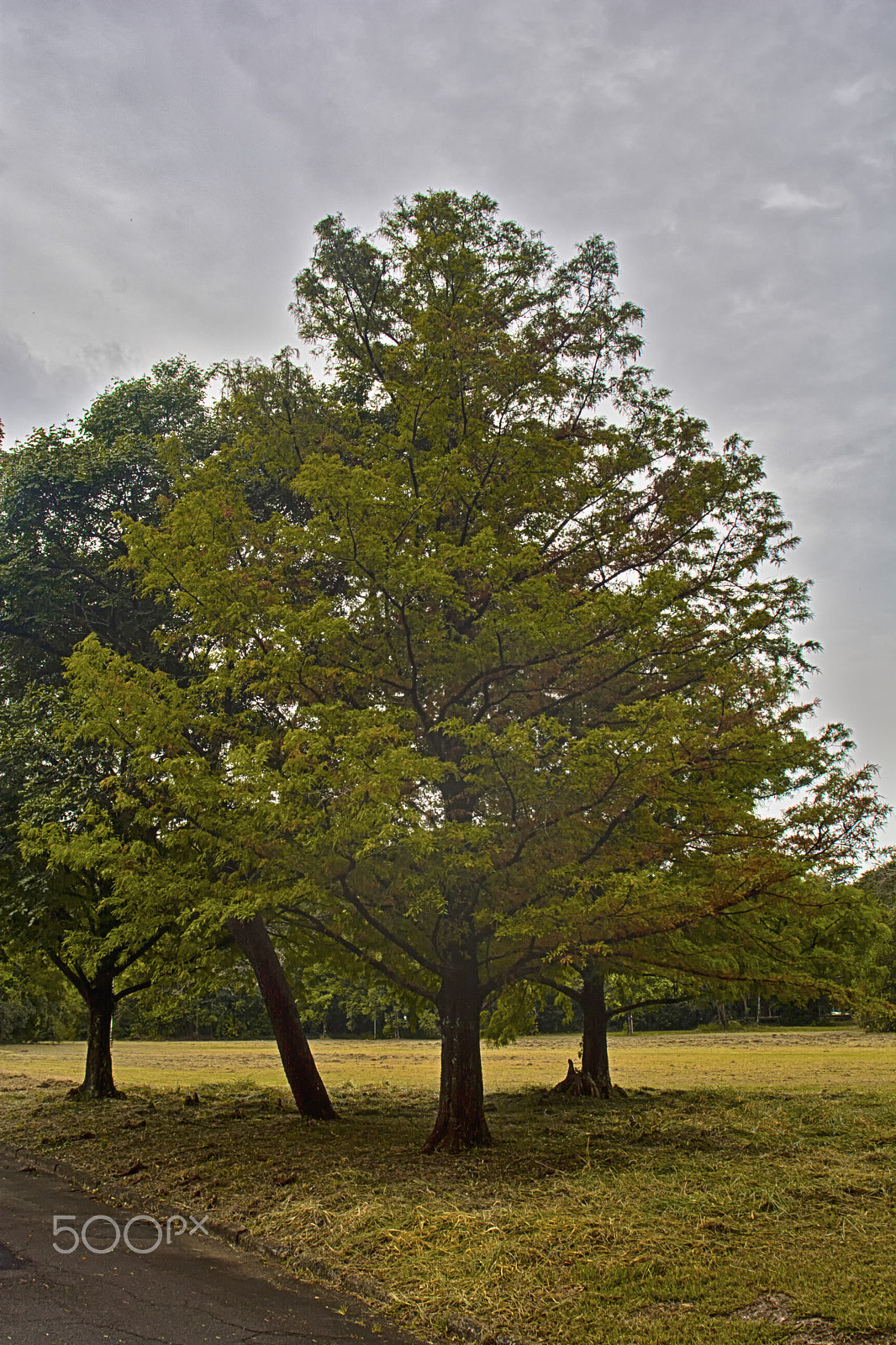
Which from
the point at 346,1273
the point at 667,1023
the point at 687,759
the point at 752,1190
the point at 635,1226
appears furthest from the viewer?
the point at 667,1023

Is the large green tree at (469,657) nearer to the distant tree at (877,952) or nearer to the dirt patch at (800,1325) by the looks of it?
the distant tree at (877,952)

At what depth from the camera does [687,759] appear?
8.23 meters

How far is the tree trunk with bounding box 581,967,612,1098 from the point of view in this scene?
672 inches

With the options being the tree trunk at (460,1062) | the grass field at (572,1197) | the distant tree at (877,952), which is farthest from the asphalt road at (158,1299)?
the distant tree at (877,952)

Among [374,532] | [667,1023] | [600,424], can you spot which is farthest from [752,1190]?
[667,1023]

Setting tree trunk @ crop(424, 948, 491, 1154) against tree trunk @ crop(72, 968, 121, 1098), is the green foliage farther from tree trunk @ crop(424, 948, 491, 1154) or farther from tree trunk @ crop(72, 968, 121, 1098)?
tree trunk @ crop(72, 968, 121, 1098)

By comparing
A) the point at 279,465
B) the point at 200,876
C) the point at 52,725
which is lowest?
the point at 200,876

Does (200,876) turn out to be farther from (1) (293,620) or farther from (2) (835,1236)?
(2) (835,1236)

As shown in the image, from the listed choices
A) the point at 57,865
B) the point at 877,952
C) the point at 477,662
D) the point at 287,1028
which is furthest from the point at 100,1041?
the point at 877,952

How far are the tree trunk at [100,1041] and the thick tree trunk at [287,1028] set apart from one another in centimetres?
567

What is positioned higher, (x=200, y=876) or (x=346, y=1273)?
(x=200, y=876)

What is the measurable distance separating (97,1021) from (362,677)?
1312 centimetres

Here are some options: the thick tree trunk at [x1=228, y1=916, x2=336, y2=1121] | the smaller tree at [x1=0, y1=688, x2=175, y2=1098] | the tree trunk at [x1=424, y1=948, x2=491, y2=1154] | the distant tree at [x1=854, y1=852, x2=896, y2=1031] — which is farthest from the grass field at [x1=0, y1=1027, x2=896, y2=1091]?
the tree trunk at [x1=424, y1=948, x2=491, y2=1154]

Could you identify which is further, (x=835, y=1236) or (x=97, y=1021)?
(x=97, y=1021)
